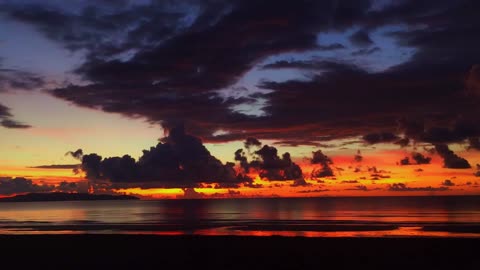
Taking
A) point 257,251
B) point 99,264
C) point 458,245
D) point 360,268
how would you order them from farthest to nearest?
point 458,245
point 257,251
point 99,264
point 360,268

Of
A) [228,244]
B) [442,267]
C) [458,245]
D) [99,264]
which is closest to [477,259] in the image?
[442,267]

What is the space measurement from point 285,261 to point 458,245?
1580cm

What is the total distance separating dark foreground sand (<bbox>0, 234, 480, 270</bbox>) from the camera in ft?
88.1

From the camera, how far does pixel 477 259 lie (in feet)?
95.8

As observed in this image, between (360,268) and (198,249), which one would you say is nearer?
(360,268)

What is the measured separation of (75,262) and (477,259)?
23220 millimetres

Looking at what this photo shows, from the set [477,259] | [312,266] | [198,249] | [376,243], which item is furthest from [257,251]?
[477,259]

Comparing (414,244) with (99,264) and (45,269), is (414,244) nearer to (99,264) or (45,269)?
(99,264)

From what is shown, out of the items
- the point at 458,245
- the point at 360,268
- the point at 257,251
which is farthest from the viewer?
the point at 458,245

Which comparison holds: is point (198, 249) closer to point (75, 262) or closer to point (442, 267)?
point (75, 262)

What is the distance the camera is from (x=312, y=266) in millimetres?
26000

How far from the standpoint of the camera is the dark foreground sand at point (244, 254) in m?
26.9

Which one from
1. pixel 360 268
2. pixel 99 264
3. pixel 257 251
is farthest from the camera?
pixel 257 251

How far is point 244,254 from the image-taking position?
104 feet
